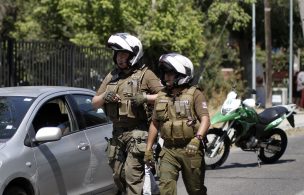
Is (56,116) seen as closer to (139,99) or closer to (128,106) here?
(128,106)

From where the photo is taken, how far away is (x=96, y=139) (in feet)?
24.3

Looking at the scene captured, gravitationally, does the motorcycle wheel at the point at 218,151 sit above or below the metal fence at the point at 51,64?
below

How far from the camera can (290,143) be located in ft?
49.6

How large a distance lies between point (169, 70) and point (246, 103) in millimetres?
5345

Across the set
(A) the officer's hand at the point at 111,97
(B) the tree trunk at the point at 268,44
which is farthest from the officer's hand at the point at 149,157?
(B) the tree trunk at the point at 268,44

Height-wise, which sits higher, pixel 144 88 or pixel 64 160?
pixel 144 88

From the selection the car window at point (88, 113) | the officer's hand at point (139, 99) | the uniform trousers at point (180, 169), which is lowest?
the uniform trousers at point (180, 169)

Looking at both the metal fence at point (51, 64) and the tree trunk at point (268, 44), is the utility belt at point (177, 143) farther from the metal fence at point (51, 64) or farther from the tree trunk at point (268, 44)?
the tree trunk at point (268, 44)

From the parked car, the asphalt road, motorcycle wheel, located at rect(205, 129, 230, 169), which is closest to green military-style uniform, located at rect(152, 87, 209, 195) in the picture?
the parked car

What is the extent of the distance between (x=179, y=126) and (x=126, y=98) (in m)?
0.70

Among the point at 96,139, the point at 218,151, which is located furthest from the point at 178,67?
the point at 218,151

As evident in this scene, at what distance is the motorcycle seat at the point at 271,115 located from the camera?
11.5 meters

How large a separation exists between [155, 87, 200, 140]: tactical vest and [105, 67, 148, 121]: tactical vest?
0.38 m

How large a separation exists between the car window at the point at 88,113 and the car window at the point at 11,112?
0.72 meters
